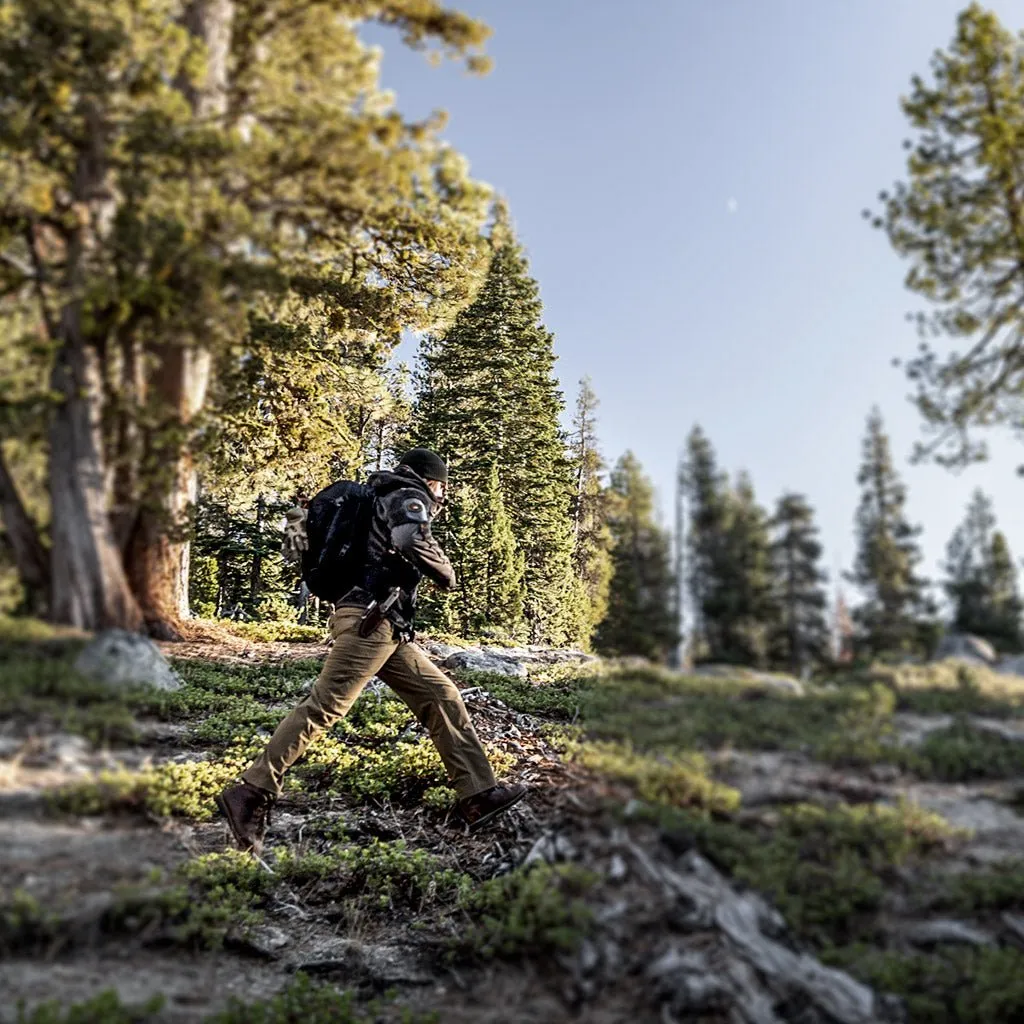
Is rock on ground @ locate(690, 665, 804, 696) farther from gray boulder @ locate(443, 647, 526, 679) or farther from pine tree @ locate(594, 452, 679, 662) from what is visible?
gray boulder @ locate(443, 647, 526, 679)

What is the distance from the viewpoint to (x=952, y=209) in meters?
3.77

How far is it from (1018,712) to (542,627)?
17.2ft

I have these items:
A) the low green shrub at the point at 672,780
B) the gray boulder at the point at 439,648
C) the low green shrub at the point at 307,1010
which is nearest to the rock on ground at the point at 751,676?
the low green shrub at the point at 672,780

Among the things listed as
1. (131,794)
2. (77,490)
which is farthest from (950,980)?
(77,490)

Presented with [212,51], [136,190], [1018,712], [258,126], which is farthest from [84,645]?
[1018,712]

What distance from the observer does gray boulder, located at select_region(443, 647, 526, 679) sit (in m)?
9.41

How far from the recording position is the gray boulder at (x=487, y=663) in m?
9.41

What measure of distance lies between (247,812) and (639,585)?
9.83 feet

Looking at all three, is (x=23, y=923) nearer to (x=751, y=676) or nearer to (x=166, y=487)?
(x=166, y=487)

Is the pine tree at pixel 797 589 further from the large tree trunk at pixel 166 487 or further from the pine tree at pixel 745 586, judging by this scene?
the large tree trunk at pixel 166 487

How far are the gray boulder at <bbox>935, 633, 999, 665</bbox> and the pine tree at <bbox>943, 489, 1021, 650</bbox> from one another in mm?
50

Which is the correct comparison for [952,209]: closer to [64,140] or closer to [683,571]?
[683,571]

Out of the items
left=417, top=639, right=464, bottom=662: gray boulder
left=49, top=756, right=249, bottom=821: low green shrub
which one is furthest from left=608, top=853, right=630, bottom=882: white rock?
left=417, top=639, right=464, bottom=662: gray boulder

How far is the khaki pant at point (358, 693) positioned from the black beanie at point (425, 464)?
1144 mm
